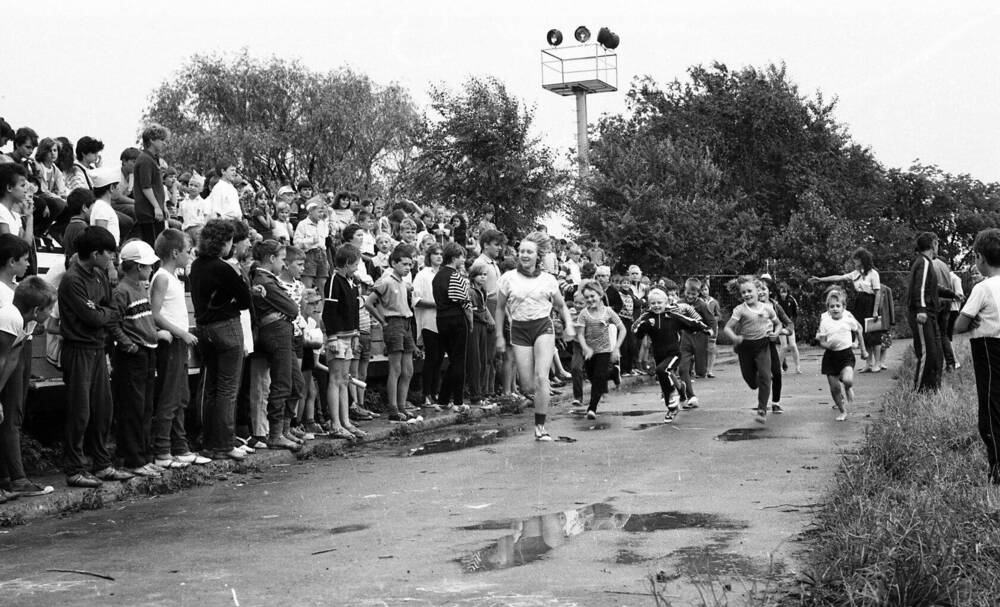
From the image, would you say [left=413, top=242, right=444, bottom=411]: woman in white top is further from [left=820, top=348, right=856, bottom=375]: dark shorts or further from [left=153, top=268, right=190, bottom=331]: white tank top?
[left=153, top=268, right=190, bottom=331]: white tank top

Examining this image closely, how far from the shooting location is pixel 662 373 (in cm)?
1466

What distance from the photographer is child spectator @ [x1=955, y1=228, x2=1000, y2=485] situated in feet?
26.3

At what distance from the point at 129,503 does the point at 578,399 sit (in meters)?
8.83

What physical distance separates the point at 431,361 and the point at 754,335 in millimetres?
4033

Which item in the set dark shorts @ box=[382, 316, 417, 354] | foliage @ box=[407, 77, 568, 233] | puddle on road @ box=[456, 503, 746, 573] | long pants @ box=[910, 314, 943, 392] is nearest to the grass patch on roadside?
puddle on road @ box=[456, 503, 746, 573]

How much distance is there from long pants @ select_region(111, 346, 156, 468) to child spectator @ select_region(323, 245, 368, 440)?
9.56ft

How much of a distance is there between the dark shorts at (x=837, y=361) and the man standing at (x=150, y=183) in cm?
773

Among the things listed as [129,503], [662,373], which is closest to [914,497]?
[129,503]

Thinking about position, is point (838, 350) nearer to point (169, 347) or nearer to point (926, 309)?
point (926, 309)

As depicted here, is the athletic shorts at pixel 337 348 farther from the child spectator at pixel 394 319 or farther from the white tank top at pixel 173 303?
the white tank top at pixel 173 303

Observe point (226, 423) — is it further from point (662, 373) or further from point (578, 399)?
point (578, 399)

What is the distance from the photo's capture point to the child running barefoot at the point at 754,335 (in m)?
14.4

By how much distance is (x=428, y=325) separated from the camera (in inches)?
599

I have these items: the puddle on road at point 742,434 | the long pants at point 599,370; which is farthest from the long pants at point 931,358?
the long pants at point 599,370
